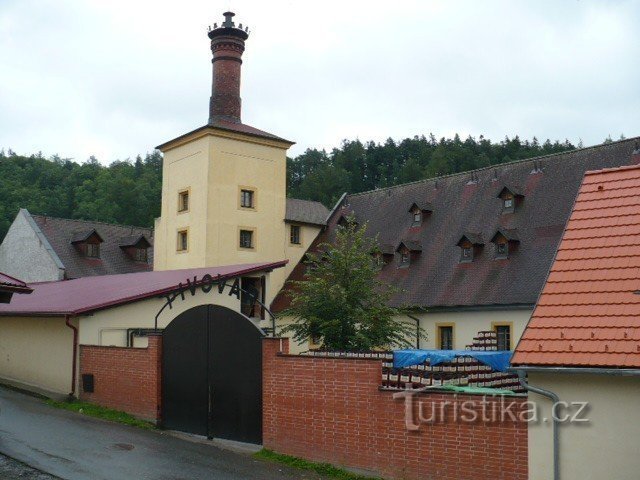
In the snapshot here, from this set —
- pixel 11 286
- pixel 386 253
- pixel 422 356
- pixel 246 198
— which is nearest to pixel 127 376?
pixel 11 286

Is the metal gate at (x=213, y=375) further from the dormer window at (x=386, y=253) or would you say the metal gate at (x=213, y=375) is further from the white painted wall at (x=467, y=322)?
the dormer window at (x=386, y=253)

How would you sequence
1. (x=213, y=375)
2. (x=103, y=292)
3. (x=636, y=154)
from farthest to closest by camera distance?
(x=636, y=154)
(x=103, y=292)
(x=213, y=375)

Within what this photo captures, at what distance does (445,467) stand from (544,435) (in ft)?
5.69

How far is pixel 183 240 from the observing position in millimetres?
38219

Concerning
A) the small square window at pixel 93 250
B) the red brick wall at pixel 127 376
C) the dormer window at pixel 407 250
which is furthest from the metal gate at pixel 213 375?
the small square window at pixel 93 250

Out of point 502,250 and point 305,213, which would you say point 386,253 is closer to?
point 502,250

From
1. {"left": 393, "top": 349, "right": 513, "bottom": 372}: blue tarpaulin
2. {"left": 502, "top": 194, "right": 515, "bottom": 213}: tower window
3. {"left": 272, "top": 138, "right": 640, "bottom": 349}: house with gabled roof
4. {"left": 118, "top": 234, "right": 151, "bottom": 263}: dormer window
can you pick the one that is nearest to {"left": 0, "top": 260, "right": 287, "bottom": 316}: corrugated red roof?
{"left": 272, "top": 138, "right": 640, "bottom": 349}: house with gabled roof

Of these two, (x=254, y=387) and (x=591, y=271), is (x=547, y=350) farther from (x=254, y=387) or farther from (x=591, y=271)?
(x=254, y=387)

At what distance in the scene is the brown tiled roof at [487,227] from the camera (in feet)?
91.7

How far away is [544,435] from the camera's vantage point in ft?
33.2

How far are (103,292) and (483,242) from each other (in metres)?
15.5

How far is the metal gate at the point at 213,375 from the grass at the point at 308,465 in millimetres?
653

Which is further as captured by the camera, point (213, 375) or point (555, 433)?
point (213, 375)

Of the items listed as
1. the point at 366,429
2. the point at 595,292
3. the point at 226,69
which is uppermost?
the point at 226,69
